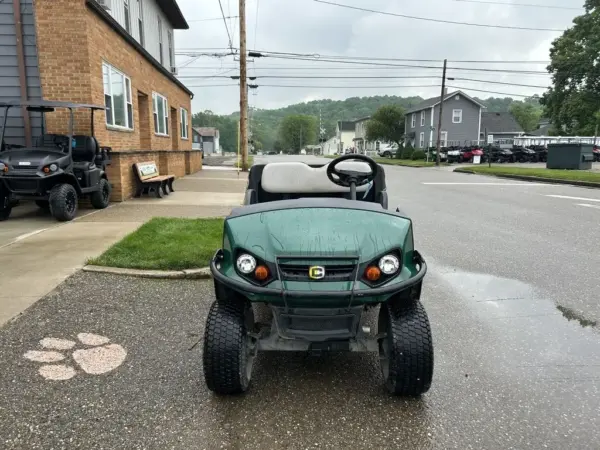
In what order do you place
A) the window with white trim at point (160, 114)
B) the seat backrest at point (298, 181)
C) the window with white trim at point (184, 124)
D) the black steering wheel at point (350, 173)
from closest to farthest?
the black steering wheel at point (350, 173)
the seat backrest at point (298, 181)
the window with white trim at point (160, 114)
the window with white trim at point (184, 124)

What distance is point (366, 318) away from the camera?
3834 mm

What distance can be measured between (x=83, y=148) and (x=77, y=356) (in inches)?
263

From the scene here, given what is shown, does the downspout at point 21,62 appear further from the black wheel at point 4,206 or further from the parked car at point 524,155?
the parked car at point 524,155

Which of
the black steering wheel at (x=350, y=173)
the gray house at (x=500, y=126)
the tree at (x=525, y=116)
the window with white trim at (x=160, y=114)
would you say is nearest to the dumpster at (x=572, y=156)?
the window with white trim at (x=160, y=114)

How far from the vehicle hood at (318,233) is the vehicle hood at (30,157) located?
6.34 meters

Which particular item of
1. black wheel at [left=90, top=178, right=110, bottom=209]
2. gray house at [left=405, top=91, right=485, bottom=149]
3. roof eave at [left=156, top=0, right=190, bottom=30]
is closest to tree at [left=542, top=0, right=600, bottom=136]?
gray house at [left=405, top=91, right=485, bottom=149]

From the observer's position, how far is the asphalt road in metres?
2.42

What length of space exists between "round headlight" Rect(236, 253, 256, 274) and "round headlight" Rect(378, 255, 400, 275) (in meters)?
0.68

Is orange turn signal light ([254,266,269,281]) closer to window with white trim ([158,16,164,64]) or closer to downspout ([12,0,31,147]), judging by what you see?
downspout ([12,0,31,147])

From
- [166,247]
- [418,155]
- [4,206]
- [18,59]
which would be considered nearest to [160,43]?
[18,59]

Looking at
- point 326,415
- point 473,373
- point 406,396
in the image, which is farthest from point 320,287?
point 473,373

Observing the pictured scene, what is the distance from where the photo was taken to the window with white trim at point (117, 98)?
1067cm

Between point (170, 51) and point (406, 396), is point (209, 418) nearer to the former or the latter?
point (406, 396)

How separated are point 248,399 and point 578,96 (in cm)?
5629
